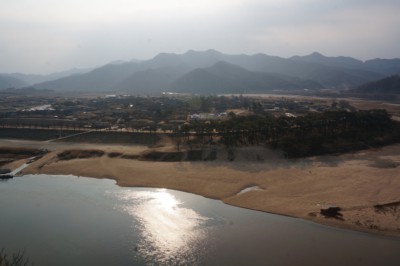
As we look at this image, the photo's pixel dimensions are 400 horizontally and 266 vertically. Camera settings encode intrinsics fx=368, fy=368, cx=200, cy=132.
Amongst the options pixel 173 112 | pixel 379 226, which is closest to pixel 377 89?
pixel 173 112

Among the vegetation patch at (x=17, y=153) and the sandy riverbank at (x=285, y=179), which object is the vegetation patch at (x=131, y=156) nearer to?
the sandy riverbank at (x=285, y=179)

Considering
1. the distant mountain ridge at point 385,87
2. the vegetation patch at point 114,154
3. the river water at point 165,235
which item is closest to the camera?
the river water at point 165,235

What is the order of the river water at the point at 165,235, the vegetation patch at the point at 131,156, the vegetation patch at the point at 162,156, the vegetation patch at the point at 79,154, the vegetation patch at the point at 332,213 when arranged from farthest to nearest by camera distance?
the vegetation patch at the point at 79,154, the vegetation patch at the point at 131,156, the vegetation patch at the point at 162,156, the vegetation patch at the point at 332,213, the river water at the point at 165,235

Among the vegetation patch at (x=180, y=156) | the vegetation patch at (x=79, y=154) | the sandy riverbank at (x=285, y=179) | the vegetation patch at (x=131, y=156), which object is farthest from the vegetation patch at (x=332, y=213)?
the vegetation patch at (x=79, y=154)

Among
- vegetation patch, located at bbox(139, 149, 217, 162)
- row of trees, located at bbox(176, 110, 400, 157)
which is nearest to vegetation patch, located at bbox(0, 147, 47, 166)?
vegetation patch, located at bbox(139, 149, 217, 162)

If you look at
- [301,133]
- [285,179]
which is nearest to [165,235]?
[285,179]

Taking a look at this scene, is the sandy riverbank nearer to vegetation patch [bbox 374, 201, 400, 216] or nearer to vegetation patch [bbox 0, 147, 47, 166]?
vegetation patch [bbox 374, 201, 400, 216]

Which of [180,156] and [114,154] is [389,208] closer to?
[180,156]
